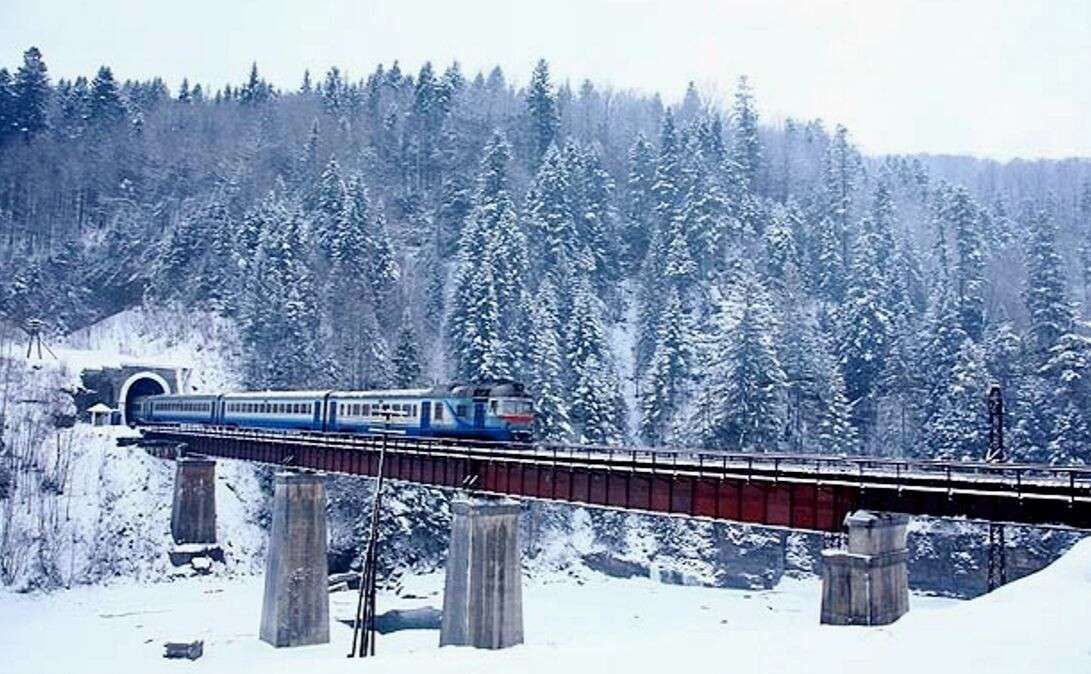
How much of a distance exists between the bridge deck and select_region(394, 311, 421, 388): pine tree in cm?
2860

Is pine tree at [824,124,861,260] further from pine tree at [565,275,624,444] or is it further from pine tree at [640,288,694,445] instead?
pine tree at [565,275,624,444]

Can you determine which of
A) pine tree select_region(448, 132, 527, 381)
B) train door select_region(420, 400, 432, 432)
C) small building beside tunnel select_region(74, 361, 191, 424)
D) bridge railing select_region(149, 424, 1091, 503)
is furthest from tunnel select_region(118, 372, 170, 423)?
train door select_region(420, 400, 432, 432)

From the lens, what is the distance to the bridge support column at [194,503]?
67375 millimetres

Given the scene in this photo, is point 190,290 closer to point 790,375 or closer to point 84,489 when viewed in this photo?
point 84,489

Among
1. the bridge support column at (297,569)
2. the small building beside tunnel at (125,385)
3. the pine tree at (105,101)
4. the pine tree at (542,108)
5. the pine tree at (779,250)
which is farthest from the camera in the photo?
the pine tree at (105,101)

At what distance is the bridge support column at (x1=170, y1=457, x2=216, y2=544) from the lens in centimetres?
6738

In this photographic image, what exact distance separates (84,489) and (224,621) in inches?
860

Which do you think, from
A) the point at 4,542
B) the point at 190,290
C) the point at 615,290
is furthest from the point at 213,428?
the point at 615,290

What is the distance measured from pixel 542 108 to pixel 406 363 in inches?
2751

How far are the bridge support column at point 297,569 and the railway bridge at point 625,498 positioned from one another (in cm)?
7

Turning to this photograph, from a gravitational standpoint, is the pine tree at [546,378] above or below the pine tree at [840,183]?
below

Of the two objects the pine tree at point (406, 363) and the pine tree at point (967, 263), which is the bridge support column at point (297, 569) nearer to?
the pine tree at point (406, 363)

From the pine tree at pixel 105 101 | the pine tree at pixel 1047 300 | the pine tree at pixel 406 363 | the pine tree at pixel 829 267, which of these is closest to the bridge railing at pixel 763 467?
the pine tree at pixel 406 363

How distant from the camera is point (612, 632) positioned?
179 feet
